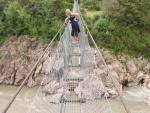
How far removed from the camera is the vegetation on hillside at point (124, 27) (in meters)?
19.6

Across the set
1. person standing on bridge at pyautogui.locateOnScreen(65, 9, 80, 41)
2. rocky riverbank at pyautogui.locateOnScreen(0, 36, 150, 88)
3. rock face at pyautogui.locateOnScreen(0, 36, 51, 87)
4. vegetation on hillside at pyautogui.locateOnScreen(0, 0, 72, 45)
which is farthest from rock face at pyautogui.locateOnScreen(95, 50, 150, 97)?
person standing on bridge at pyautogui.locateOnScreen(65, 9, 80, 41)

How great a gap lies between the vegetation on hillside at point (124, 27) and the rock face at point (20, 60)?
2559mm

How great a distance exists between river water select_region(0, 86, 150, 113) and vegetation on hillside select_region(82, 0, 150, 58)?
2709 millimetres

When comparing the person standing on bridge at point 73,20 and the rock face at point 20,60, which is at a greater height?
the person standing on bridge at point 73,20

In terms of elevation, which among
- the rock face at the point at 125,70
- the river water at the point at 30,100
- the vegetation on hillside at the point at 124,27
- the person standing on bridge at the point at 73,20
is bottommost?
the river water at the point at 30,100

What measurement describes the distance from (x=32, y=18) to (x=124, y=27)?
3.99m

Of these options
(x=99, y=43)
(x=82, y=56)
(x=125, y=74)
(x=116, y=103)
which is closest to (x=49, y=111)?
(x=82, y=56)

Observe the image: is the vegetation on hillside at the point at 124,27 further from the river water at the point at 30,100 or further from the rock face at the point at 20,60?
the river water at the point at 30,100

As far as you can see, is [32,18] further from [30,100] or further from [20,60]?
[30,100]

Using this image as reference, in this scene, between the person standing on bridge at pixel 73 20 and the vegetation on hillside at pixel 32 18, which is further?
the vegetation on hillside at pixel 32 18

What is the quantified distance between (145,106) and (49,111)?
22.9 ft

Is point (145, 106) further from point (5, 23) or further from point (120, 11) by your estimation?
point (5, 23)

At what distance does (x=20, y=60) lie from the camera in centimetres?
1911

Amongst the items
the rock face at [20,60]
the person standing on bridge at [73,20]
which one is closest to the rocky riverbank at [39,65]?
the rock face at [20,60]
